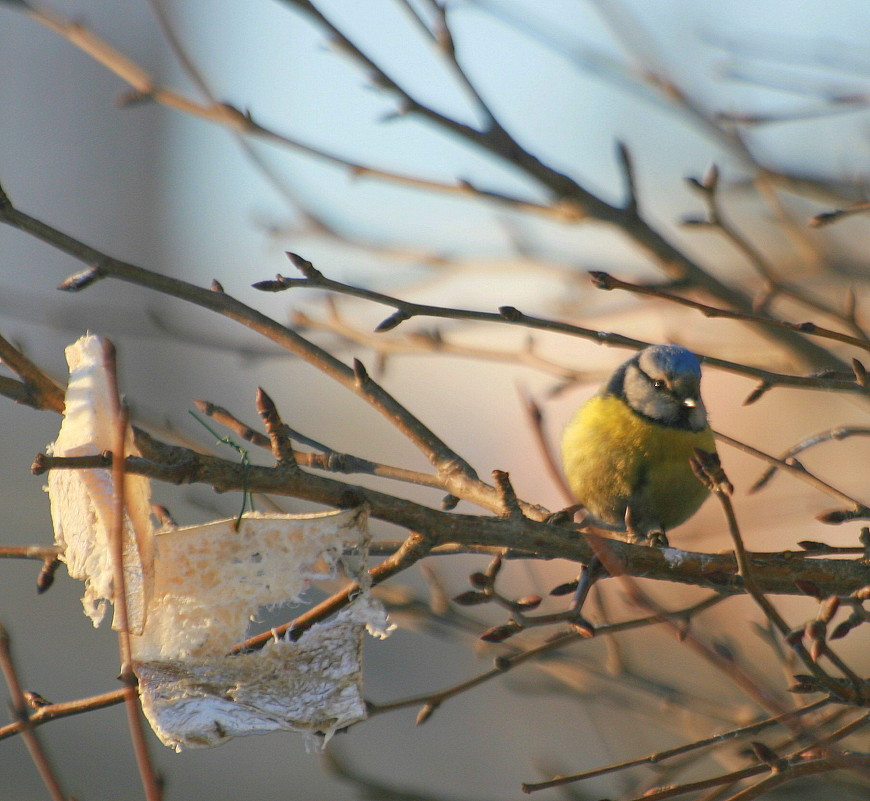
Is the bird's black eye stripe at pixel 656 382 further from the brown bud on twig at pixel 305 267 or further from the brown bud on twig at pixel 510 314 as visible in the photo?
the brown bud on twig at pixel 305 267

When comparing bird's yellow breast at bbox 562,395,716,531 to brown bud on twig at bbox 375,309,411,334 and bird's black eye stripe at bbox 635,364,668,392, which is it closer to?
bird's black eye stripe at bbox 635,364,668,392

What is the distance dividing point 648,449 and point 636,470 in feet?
0.15

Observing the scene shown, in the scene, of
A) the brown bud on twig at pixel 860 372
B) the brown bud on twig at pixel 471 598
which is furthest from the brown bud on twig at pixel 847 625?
the brown bud on twig at pixel 471 598

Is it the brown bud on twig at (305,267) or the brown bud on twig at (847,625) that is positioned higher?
the brown bud on twig at (305,267)

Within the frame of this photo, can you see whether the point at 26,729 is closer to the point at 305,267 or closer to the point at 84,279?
the point at 84,279

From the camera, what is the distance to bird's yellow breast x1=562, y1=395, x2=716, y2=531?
1.79m

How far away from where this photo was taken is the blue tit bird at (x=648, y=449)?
1.80 meters

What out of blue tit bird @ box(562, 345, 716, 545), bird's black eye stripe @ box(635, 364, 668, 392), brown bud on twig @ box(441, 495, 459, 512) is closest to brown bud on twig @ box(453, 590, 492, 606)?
brown bud on twig @ box(441, 495, 459, 512)

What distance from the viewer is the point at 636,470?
71.1 inches

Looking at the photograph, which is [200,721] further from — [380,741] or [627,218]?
[380,741]

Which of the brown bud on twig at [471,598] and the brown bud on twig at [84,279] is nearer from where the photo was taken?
the brown bud on twig at [84,279]

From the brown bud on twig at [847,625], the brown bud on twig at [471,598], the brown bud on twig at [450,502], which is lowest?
the brown bud on twig at [847,625]

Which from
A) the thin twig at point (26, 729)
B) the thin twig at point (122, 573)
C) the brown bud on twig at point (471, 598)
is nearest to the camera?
the thin twig at point (122, 573)

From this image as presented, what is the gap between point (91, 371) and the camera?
0.99 m
